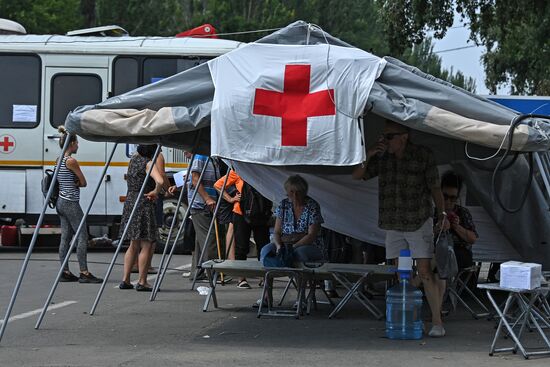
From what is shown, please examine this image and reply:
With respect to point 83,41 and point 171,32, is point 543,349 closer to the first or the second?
point 83,41

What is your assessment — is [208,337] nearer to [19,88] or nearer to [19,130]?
[19,130]

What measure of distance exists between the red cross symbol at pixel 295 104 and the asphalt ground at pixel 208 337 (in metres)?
1.73

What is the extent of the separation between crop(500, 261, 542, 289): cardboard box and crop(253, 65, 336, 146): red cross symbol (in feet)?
6.04

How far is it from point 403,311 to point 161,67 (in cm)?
1092

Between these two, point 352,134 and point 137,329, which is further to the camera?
point 137,329

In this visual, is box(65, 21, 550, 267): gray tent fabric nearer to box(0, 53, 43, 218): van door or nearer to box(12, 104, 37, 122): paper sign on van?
box(0, 53, 43, 218): van door

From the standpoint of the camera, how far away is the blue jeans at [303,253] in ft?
37.5

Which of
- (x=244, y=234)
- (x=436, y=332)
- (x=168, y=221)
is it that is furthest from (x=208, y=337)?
(x=168, y=221)

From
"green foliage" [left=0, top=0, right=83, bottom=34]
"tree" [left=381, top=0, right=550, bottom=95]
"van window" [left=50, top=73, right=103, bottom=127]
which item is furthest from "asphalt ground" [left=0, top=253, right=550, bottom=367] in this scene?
"green foliage" [left=0, top=0, right=83, bottom=34]

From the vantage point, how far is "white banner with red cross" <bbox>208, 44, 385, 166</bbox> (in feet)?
30.6

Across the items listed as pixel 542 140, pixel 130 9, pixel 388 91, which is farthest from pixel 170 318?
pixel 130 9

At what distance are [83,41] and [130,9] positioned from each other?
2580 cm

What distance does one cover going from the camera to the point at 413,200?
10039mm

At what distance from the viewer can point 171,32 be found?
166 ft
